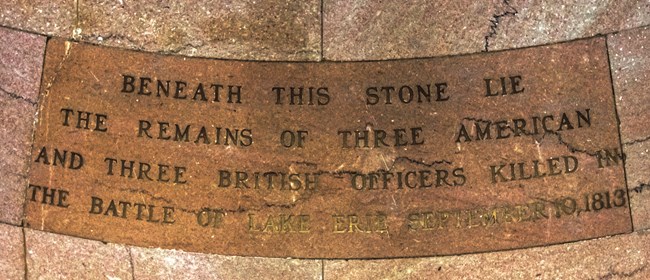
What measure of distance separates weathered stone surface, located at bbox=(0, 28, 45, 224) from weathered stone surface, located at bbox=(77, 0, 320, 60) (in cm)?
34

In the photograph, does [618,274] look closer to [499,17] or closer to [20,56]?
[499,17]

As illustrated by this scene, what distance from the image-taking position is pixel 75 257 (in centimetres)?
474

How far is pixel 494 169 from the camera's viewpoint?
15.2ft

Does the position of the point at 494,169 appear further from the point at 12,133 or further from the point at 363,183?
the point at 12,133

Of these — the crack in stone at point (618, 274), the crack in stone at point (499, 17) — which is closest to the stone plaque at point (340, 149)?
the crack in stone at point (499, 17)

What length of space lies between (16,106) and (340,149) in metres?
1.83

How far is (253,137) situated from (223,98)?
0.27 metres

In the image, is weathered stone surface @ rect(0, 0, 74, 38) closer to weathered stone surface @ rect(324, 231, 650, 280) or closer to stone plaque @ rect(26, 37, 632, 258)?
stone plaque @ rect(26, 37, 632, 258)

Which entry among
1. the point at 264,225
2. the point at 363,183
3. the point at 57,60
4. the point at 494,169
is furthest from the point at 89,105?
the point at 494,169

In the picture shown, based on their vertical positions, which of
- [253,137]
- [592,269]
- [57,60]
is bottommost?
[592,269]

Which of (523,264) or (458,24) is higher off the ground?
(458,24)

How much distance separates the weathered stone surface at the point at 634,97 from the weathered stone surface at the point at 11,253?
11.4 feet

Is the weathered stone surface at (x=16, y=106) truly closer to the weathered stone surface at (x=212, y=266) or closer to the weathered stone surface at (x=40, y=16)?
the weathered stone surface at (x=40, y=16)

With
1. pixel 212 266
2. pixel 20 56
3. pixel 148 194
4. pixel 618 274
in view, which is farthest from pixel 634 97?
pixel 20 56
